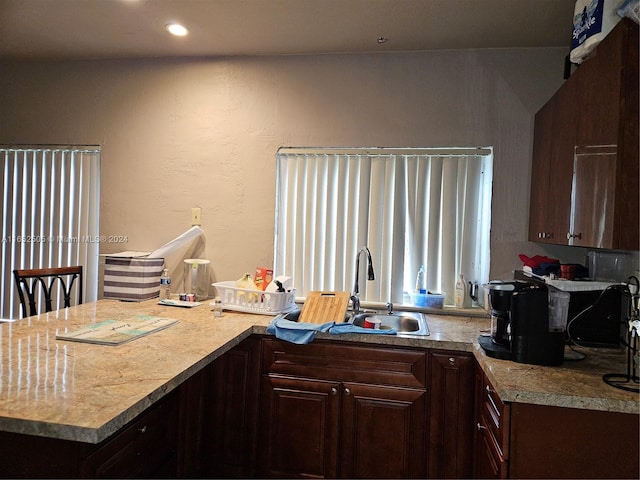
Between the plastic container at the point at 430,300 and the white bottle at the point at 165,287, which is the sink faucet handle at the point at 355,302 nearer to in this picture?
the plastic container at the point at 430,300

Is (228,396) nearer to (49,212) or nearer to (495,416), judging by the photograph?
(495,416)

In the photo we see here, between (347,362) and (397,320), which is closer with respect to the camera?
(347,362)

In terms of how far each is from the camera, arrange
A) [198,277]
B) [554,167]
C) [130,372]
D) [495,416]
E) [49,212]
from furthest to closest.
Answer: [49,212]
[198,277]
[554,167]
[495,416]
[130,372]

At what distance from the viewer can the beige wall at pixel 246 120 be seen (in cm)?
248

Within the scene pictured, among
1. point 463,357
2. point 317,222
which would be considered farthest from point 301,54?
point 463,357

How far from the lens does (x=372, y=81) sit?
2617 mm

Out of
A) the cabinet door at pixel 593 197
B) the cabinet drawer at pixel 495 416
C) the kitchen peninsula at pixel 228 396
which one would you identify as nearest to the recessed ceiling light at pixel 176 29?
the kitchen peninsula at pixel 228 396

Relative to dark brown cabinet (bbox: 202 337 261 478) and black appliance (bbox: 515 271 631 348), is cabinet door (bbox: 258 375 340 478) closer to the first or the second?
dark brown cabinet (bbox: 202 337 261 478)

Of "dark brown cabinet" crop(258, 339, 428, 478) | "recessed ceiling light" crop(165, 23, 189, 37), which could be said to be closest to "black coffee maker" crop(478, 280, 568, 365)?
"dark brown cabinet" crop(258, 339, 428, 478)

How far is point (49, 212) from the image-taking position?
9.83 feet

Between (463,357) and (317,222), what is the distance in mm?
1213

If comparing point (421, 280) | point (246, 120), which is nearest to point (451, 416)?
point (421, 280)

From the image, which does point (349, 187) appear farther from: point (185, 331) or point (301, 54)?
point (185, 331)

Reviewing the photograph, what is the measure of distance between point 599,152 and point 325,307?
1440 millimetres
